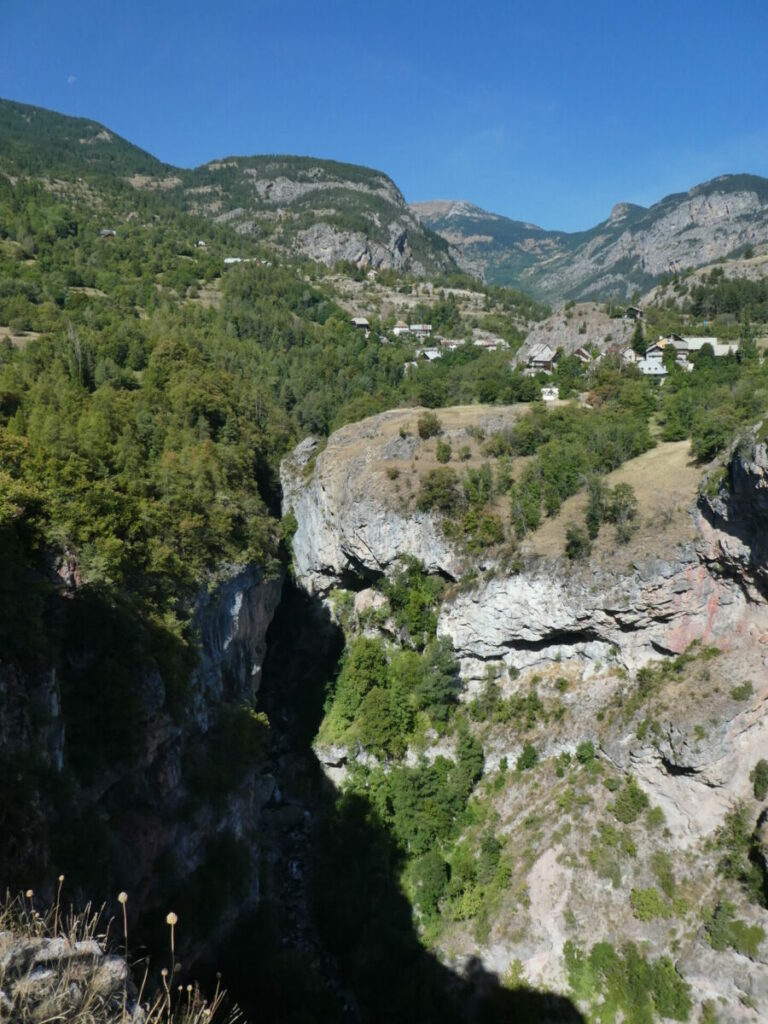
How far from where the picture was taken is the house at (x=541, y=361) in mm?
76000

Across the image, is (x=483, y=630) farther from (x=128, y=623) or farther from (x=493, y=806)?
(x=128, y=623)

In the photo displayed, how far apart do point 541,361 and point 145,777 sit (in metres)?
68.3

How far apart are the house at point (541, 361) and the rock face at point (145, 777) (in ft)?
174

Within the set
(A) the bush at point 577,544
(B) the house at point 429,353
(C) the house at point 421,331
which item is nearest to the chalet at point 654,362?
(B) the house at point 429,353

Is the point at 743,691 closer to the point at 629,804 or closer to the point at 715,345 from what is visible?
the point at 629,804

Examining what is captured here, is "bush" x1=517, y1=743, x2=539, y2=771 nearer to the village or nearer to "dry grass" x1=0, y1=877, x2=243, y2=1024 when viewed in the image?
"dry grass" x1=0, y1=877, x2=243, y2=1024

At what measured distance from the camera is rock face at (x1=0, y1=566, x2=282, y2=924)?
15.3 meters

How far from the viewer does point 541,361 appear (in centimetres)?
7700

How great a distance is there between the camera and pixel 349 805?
36656 mm

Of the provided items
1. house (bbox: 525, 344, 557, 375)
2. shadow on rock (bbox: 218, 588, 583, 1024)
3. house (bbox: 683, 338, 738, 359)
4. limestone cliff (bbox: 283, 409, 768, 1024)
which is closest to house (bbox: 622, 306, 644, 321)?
house (bbox: 525, 344, 557, 375)

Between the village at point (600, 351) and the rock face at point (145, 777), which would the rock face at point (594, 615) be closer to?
the rock face at point (145, 777)

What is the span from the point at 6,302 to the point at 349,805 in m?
64.6

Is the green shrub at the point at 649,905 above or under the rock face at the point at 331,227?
under

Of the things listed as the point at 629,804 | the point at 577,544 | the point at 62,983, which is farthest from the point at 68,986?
the point at 577,544
